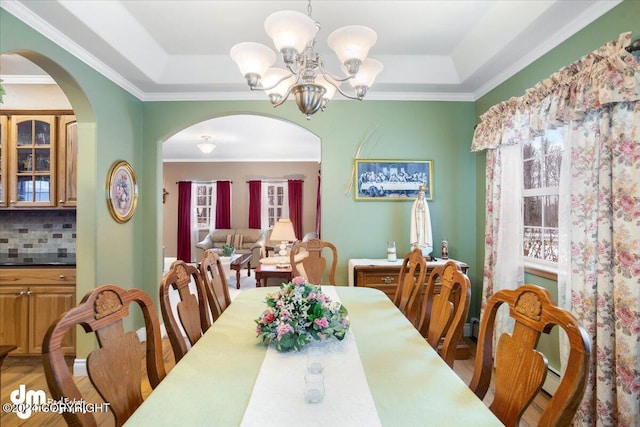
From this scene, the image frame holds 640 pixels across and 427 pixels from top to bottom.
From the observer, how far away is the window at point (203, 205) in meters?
8.79

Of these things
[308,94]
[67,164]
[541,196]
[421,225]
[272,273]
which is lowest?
[272,273]

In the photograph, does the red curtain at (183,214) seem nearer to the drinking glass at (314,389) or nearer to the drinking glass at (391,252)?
the drinking glass at (391,252)

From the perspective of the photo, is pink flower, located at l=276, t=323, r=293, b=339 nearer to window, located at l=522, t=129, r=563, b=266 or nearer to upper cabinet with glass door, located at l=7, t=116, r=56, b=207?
window, located at l=522, t=129, r=563, b=266

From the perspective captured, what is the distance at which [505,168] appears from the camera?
283cm

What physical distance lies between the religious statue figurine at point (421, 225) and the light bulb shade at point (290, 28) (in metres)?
2.11

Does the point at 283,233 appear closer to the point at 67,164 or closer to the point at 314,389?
the point at 67,164

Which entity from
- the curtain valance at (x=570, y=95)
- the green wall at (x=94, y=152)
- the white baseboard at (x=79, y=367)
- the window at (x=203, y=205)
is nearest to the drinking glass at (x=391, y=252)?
the curtain valance at (x=570, y=95)

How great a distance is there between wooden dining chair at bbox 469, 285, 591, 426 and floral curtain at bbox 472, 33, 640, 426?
1.03 metres

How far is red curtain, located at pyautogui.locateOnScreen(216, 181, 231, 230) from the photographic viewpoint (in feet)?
28.1

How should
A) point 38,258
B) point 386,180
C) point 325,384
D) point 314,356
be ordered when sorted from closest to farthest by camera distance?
point 325,384 < point 314,356 < point 38,258 < point 386,180

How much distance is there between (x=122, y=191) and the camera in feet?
10.3

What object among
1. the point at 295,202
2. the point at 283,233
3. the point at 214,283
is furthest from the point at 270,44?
the point at 295,202

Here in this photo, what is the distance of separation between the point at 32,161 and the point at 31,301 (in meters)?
1.28

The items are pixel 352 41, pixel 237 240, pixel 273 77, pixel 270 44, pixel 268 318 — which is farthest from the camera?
pixel 237 240
